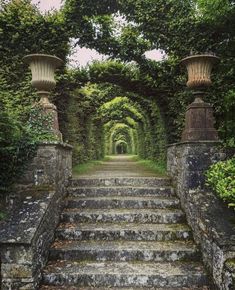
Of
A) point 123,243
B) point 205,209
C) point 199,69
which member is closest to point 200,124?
point 199,69

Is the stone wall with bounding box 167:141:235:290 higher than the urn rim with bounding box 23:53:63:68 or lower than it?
lower

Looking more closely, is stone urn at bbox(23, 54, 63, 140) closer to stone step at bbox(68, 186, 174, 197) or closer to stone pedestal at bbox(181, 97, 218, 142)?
stone step at bbox(68, 186, 174, 197)

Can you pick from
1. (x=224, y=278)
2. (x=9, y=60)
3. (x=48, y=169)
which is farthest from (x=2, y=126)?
(x=9, y=60)

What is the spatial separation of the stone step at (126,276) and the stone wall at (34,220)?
29 cm

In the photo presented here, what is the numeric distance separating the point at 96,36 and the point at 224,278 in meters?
7.50

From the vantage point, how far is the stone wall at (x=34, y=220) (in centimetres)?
376

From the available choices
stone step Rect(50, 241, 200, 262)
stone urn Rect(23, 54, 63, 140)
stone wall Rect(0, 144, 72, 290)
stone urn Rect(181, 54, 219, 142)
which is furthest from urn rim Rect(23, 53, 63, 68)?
stone step Rect(50, 241, 200, 262)

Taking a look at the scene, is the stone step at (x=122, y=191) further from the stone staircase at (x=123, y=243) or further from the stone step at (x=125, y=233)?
the stone step at (x=125, y=233)

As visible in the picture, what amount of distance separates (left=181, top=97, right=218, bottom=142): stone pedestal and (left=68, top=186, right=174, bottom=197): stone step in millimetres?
1208

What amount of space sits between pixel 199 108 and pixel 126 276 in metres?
3.24

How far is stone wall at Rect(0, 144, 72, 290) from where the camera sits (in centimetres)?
376

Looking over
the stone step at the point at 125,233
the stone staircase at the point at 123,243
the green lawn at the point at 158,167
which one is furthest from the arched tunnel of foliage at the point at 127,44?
the stone step at the point at 125,233

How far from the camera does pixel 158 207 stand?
5.61 meters

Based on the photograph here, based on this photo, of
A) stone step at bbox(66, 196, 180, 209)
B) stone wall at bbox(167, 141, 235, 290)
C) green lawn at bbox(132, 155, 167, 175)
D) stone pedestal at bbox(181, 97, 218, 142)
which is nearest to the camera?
stone wall at bbox(167, 141, 235, 290)
